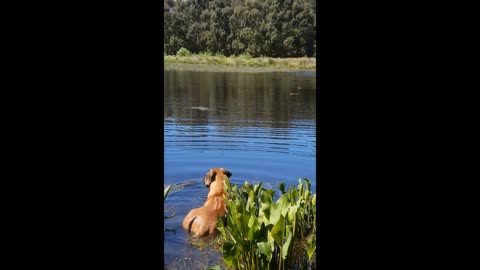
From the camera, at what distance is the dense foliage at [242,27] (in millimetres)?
14453

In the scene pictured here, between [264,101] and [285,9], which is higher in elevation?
[285,9]

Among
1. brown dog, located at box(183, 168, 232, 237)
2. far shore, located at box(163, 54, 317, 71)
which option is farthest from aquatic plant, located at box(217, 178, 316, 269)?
far shore, located at box(163, 54, 317, 71)

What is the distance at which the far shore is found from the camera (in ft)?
46.9

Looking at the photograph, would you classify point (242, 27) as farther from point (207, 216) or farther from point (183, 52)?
point (207, 216)

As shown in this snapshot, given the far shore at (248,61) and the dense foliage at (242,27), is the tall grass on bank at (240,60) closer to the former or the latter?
the far shore at (248,61)

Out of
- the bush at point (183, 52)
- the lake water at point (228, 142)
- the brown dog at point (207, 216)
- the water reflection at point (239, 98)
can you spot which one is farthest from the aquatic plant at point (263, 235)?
the bush at point (183, 52)

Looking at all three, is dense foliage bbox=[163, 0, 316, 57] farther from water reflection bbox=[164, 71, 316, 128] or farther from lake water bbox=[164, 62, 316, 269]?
lake water bbox=[164, 62, 316, 269]

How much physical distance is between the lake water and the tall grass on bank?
1.89 meters
